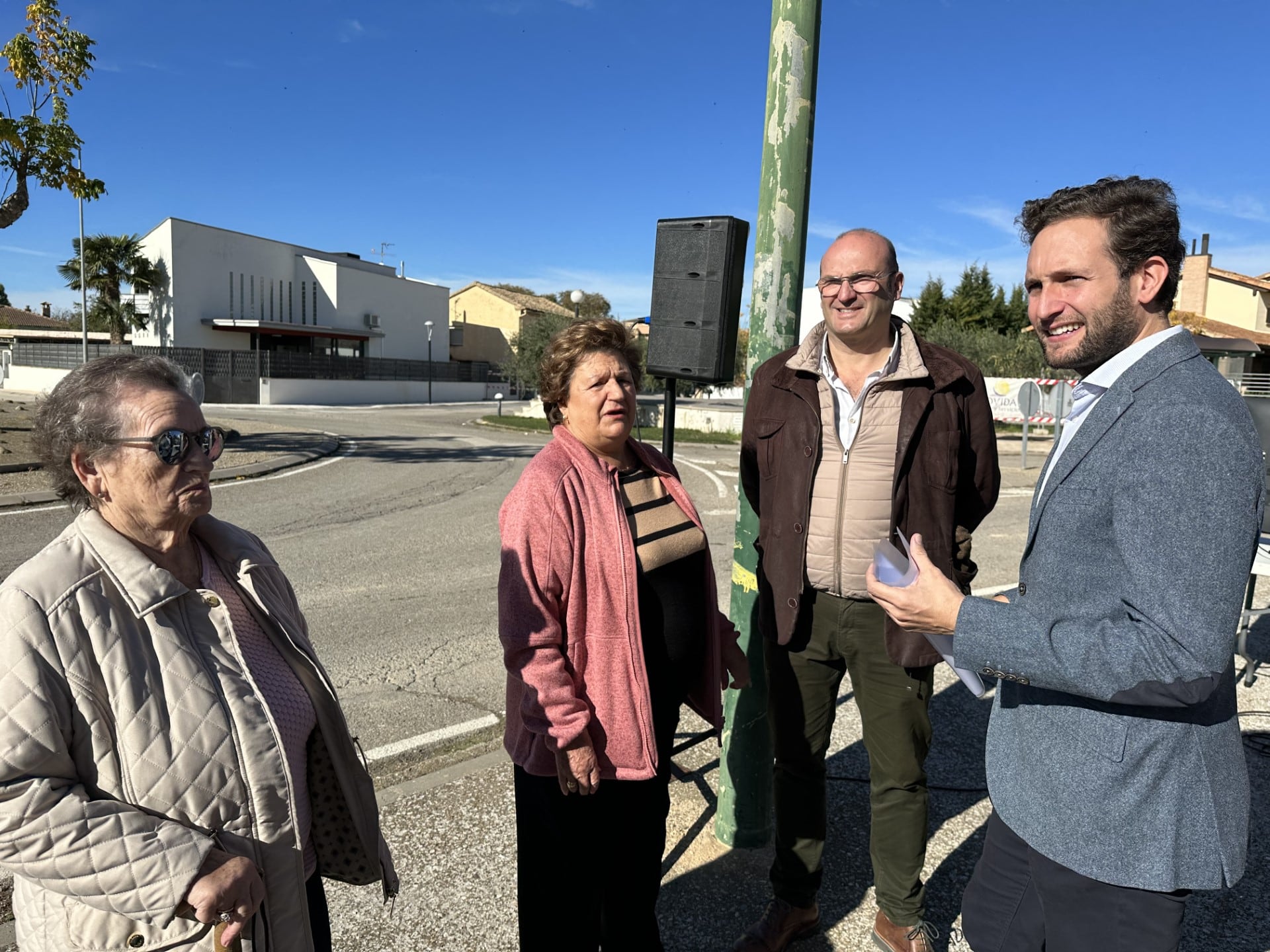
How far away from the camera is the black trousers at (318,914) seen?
→ 198cm

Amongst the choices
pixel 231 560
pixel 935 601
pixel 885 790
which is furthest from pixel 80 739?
pixel 885 790

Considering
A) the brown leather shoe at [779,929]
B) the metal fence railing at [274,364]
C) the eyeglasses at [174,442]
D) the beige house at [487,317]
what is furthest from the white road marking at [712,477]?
the beige house at [487,317]

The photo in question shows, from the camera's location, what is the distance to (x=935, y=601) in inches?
66.3

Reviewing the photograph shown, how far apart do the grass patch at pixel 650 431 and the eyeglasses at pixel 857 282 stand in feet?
55.9

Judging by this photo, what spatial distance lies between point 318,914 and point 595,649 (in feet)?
2.93

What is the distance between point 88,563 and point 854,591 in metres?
2.01

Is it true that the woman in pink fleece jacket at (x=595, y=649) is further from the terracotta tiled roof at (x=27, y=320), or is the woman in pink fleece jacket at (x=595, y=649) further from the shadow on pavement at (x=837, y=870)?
the terracotta tiled roof at (x=27, y=320)

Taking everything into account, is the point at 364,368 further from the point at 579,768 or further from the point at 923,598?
the point at 923,598

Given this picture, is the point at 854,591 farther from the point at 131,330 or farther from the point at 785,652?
the point at 131,330

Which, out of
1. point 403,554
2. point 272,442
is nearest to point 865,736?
point 403,554

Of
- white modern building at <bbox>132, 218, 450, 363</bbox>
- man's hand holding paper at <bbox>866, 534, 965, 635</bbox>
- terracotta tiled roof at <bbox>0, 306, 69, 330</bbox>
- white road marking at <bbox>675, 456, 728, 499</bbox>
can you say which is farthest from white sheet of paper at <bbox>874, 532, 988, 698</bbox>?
terracotta tiled roof at <bbox>0, 306, 69, 330</bbox>

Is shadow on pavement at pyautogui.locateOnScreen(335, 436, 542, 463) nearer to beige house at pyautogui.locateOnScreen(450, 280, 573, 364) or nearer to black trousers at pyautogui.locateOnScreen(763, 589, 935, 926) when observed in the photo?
black trousers at pyautogui.locateOnScreen(763, 589, 935, 926)

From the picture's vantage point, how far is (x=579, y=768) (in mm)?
2211

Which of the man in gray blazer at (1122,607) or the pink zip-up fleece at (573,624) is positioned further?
the pink zip-up fleece at (573,624)
